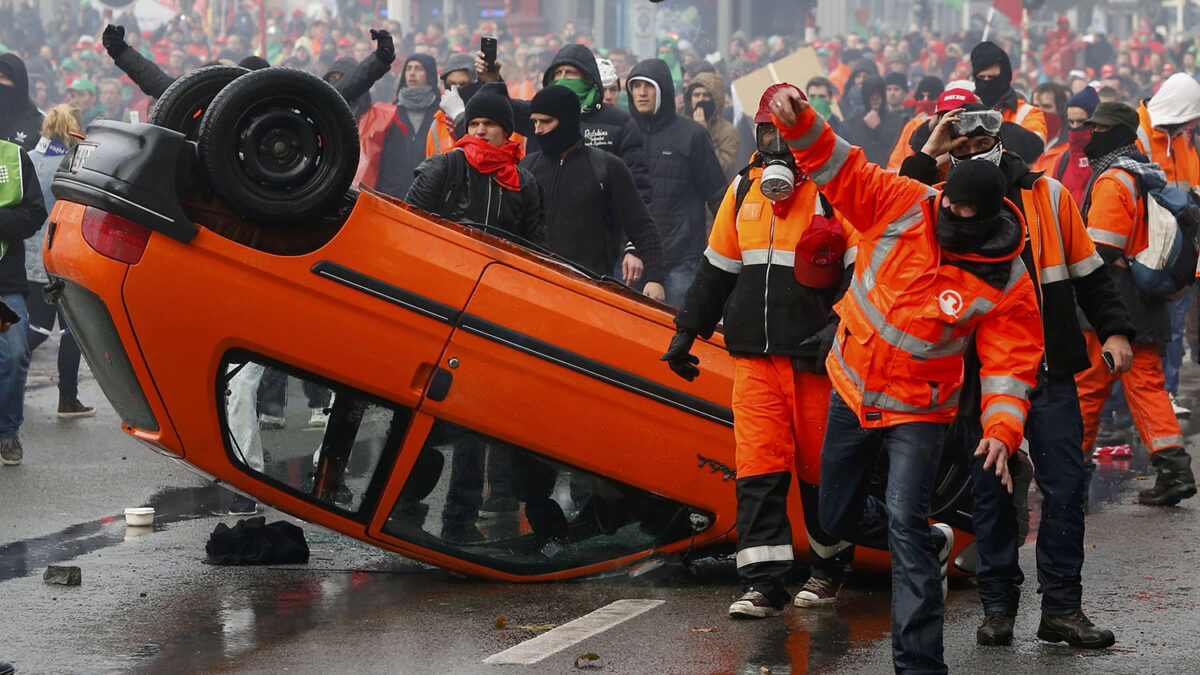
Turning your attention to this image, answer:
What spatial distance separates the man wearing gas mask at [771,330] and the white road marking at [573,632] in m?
0.40

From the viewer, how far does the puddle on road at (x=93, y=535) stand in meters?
7.01

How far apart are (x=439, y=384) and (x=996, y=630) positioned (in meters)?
2.10

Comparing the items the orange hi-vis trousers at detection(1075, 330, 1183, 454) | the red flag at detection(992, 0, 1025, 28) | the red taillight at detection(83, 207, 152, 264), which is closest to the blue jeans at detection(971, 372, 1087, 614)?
the orange hi-vis trousers at detection(1075, 330, 1183, 454)

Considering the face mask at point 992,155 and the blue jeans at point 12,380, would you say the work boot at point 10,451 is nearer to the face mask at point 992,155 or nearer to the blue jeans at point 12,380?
the blue jeans at point 12,380

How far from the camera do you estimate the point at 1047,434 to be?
5730 millimetres

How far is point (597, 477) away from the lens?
627cm

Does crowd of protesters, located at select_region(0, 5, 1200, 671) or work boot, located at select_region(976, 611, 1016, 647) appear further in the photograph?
work boot, located at select_region(976, 611, 1016, 647)

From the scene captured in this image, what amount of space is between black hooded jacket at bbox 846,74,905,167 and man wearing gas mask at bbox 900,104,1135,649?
37.7 ft

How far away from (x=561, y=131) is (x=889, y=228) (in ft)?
11.6

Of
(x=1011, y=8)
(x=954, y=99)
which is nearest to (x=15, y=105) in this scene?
(x=954, y=99)

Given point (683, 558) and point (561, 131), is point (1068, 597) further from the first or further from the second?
point (561, 131)

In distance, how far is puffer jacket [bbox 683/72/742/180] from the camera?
523 inches

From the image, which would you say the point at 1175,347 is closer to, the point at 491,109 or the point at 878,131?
the point at 491,109

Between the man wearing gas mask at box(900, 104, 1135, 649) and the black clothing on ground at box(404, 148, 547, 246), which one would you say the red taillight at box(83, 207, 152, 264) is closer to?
the black clothing on ground at box(404, 148, 547, 246)
